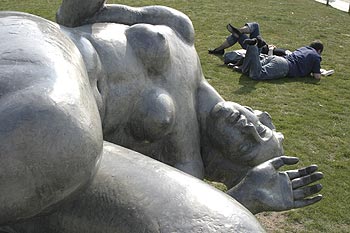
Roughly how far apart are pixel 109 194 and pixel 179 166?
39 cm

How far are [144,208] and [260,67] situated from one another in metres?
4.97

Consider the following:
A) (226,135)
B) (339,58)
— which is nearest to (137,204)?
(226,135)

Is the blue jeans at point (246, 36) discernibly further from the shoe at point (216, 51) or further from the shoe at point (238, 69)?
the shoe at point (238, 69)

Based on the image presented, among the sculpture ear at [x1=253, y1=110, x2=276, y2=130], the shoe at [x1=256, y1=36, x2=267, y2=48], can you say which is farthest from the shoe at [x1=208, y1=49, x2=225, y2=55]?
the sculpture ear at [x1=253, y1=110, x2=276, y2=130]

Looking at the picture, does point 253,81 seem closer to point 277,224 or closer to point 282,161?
point 277,224

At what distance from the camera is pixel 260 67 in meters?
5.75

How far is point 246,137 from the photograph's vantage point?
1.35 metres

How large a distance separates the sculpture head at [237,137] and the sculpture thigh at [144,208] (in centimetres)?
36

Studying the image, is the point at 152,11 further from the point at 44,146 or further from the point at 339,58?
the point at 339,58

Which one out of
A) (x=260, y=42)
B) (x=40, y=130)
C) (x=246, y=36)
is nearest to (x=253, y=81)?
(x=260, y=42)

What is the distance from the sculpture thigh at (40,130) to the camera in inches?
30.0

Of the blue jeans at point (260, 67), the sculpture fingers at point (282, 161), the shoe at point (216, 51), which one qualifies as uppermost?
the sculpture fingers at point (282, 161)

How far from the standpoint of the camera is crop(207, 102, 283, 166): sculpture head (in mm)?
1338

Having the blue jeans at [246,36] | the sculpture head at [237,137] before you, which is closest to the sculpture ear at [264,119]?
the sculpture head at [237,137]
